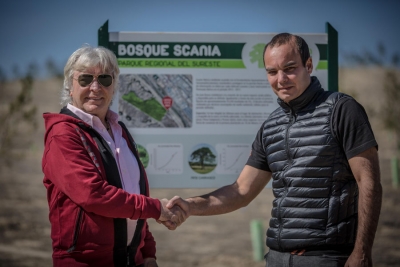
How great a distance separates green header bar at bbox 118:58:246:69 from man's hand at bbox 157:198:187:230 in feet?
4.95

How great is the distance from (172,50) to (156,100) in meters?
0.47

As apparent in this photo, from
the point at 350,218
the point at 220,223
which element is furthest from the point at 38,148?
the point at 350,218

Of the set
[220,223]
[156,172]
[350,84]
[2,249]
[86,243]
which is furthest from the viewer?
[350,84]

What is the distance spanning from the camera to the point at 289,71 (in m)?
3.65

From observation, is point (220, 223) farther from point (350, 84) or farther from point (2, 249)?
point (350, 84)

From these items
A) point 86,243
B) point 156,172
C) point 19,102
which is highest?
point 19,102

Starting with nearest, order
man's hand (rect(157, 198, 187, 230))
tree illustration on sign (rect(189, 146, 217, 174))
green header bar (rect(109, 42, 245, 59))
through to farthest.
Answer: man's hand (rect(157, 198, 187, 230)) → green header bar (rect(109, 42, 245, 59)) → tree illustration on sign (rect(189, 146, 217, 174))

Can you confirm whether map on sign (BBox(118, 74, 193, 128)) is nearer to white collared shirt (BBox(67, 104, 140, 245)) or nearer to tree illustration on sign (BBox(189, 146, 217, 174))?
tree illustration on sign (BBox(189, 146, 217, 174))

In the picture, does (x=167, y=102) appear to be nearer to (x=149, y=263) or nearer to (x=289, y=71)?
(x=289, y=71)

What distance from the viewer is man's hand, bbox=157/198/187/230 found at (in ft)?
12.0

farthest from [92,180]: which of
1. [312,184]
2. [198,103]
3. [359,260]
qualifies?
[198,103]

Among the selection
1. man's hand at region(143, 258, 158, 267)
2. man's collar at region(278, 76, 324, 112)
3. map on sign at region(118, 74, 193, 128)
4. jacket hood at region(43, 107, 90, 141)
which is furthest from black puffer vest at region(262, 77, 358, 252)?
map on sign at region(118, 74, 193, 128)

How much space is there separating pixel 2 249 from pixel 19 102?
504cm

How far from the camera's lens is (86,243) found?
321 cm
